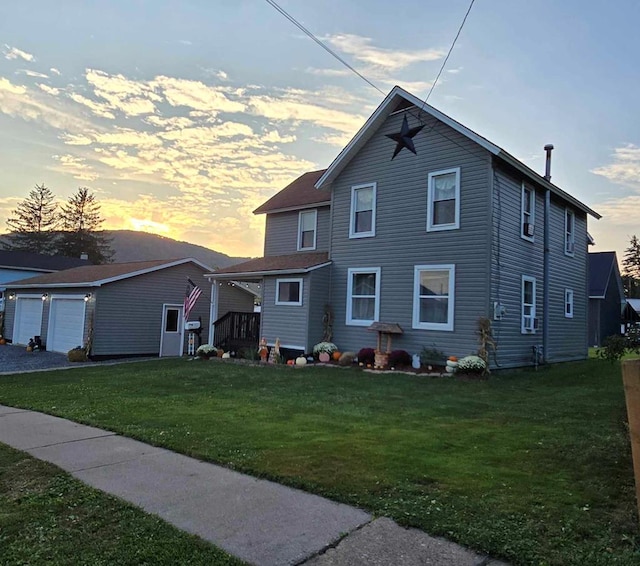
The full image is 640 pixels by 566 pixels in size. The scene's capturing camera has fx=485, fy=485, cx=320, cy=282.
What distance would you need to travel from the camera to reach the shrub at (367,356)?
13.7 metres

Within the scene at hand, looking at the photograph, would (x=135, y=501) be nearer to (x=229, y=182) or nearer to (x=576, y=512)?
(x=576, y=512)

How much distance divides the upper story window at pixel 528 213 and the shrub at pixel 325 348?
6352 mm

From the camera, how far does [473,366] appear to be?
11.6 m

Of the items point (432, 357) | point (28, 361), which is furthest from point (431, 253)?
point (28, 361)

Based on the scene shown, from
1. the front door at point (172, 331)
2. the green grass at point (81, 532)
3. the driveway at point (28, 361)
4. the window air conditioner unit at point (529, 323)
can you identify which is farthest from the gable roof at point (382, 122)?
the green grass at point (81, 532)

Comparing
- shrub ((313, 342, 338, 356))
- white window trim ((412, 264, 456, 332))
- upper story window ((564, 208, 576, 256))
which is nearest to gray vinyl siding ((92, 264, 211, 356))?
shrub ((313, 342, 338, 356))

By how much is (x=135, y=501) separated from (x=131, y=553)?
94cm

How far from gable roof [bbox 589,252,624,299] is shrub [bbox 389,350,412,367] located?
2068 cm

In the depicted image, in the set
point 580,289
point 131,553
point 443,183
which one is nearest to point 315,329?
point 443,183

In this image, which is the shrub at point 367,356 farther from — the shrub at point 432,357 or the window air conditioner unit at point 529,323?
the window air conditioner unit at point 529,323

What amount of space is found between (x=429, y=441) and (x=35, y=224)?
2663 inches

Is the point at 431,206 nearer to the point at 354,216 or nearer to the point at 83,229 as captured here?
the point at 354,216

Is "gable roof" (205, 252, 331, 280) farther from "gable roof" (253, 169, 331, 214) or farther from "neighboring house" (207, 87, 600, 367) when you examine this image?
"gable roof" (253, 169, 331, 214)

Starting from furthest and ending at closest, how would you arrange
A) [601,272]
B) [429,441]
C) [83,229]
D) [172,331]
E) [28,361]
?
[83,229], [601,272], [172,331], [28,361], [429,441]
